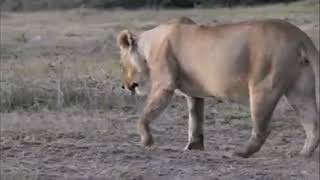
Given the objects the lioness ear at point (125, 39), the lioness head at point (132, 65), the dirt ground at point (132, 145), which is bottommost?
the dirt ground at point (132, 145)

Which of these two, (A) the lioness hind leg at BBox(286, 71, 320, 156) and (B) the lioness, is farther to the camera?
(A) the lioness hind leg at BBox(286, 71, 320, 156)

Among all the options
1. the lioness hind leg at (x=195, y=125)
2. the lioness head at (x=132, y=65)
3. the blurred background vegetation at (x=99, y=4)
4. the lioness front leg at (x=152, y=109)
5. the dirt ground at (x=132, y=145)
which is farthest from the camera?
the blurred background vegetation at (x=99, y=4)

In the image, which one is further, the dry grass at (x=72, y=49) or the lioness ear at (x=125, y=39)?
the dry grass at (x=72, y=49)

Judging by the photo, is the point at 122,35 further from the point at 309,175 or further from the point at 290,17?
the point at 290,17

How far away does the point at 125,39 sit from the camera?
10.2 metres

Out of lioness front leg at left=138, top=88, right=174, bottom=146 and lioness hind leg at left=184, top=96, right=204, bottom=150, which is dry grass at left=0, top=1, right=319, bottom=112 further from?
lioness front leg at left=138, top=88, right=174, bottom=146

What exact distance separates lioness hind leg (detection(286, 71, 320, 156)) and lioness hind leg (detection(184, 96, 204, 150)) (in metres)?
→ 0.96

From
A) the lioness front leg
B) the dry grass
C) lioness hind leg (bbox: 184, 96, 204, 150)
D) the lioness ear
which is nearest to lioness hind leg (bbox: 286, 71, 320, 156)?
lioness hind leg (bbox: 184, 96, 204, 150)

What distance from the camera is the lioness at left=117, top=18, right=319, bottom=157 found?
28.4 ft

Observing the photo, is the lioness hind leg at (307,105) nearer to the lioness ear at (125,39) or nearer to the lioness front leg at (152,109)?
the lioness front leg at (152,109)

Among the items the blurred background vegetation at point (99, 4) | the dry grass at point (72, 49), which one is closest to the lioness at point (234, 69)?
the dry grass at point (72, 49)

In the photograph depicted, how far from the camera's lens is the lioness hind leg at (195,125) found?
9508 millimetres

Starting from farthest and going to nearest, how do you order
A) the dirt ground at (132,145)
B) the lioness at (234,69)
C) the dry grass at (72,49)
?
the dry grass at (72,49)
the lioness at (234,69)
the dirt ground at (132,145)

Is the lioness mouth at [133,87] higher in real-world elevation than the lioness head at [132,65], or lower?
lower
